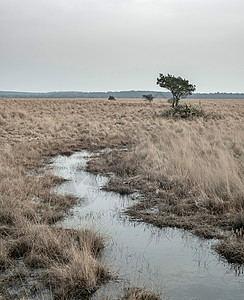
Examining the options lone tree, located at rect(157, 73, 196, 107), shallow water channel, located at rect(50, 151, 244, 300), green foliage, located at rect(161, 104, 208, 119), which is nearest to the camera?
shallow water channel, located at rect(50, 151, 244, 300)

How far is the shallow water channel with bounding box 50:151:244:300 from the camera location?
12.6 ft

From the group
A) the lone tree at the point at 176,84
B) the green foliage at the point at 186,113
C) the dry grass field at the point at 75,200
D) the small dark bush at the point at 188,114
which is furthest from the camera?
the lone tree at the point at 176,84

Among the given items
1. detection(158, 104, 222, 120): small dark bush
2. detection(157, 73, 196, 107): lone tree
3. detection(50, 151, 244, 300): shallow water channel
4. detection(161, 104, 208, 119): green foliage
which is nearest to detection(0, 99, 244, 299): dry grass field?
detection(50, 151, 244, 300): shallow water channel

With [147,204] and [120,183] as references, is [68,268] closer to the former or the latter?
[147,204]

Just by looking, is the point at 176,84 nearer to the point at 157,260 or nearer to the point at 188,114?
the point at 188,114

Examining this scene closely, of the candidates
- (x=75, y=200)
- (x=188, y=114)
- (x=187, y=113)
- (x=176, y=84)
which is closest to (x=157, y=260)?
(x=75, y=200)

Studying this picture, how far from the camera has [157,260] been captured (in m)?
4.55

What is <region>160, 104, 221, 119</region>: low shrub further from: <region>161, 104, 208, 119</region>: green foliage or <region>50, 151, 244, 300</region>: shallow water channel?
<region>50, 151, 244, 300</region>: shallow water channel

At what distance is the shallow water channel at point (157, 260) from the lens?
3.85 m

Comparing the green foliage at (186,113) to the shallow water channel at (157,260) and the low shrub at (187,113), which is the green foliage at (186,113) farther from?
the shallow water channel at (157,260)

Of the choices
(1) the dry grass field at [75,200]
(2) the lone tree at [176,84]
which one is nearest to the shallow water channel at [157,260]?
(1) the dry grass field at [75,200]

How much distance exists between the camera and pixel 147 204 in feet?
22.1

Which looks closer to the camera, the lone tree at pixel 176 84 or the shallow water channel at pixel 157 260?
the shallow water channel at pixel 157 260

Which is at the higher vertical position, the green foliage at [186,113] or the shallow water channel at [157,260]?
the green foliage at [186,113]
